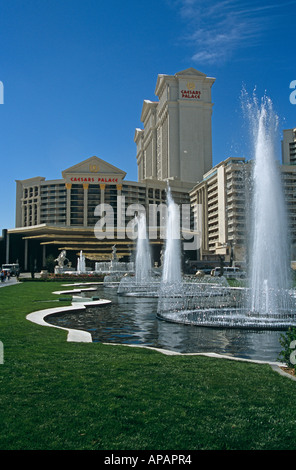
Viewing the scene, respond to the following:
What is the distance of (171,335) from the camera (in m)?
13.0

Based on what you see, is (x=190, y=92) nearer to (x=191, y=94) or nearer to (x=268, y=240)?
(x=191, y=94)

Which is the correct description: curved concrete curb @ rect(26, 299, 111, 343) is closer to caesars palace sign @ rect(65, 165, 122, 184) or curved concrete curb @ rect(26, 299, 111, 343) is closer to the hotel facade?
the hotel facade

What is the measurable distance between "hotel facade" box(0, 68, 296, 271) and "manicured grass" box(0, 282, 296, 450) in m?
82.1

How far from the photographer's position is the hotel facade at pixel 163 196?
323ft

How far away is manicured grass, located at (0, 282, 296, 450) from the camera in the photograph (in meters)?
4.57

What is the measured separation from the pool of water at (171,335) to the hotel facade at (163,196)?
74235mm

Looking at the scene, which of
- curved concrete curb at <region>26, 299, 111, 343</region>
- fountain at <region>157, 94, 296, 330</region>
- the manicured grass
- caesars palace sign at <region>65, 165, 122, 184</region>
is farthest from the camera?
caesars palace sign at <region>65, 165, 122, 184</region>

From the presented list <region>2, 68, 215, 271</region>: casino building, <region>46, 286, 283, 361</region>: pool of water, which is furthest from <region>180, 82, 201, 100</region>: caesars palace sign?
<region>46, 286, 283, 361</region>: pool of water

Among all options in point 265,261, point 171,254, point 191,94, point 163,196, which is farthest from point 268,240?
point 191,94

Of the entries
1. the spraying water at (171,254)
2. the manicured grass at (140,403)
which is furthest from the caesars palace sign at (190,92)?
the manicured grass at (140,403)

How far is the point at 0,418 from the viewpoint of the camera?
199 inches

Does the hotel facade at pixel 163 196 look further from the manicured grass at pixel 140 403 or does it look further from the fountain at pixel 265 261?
the manicured grass at pixel 140 403

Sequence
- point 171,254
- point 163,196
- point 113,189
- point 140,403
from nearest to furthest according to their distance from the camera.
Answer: point 140,403
point 171,254
point 113,189
point 163,196

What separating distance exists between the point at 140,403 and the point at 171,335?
7504 millimetres
